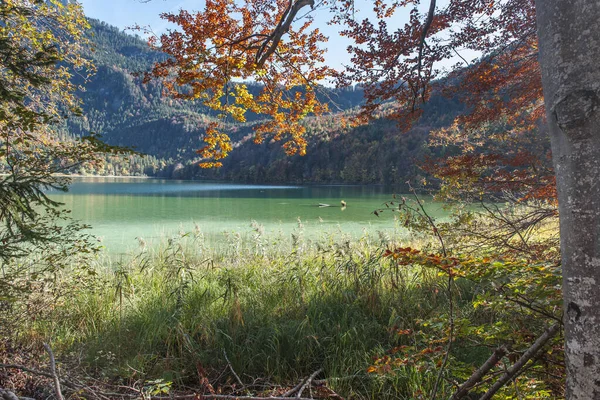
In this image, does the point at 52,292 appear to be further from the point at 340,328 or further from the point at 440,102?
the point at 440,102

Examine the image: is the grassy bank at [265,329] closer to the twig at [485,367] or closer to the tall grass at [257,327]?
the tall grass at [257,327]

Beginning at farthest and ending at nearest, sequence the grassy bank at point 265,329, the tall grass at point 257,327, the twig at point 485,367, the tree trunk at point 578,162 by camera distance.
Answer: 1. the tall grass at point 257,327
2. the grassy bank at point 265,329
3. the twig at point 485,367
4. the tree trunk at point 578,162

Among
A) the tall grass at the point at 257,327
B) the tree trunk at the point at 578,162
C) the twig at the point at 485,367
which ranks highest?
the tree trunk at the point at 578,162

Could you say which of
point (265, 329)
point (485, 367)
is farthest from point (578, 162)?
point (265, 329)

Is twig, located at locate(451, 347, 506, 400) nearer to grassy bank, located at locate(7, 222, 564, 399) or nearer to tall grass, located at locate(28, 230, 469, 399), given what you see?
grassy bank, located at locate(7, 222, 564, 399)

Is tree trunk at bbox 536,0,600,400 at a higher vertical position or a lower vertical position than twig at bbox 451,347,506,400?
higher

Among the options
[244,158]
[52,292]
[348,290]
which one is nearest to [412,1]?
[348,290]

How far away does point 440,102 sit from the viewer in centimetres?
6725

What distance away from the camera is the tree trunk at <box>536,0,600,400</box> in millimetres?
754

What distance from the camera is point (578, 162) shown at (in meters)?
0.77

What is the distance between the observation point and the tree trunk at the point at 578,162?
2.48ft

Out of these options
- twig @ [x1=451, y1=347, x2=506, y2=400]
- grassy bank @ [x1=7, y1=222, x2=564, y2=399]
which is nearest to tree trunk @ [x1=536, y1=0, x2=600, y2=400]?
twig @ [x1=451, y1=347, x2=506, y2=400]

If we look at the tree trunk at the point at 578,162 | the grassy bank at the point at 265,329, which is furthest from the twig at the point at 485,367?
the grassy bank at the point at 265,329

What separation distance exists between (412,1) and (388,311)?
3.23m
